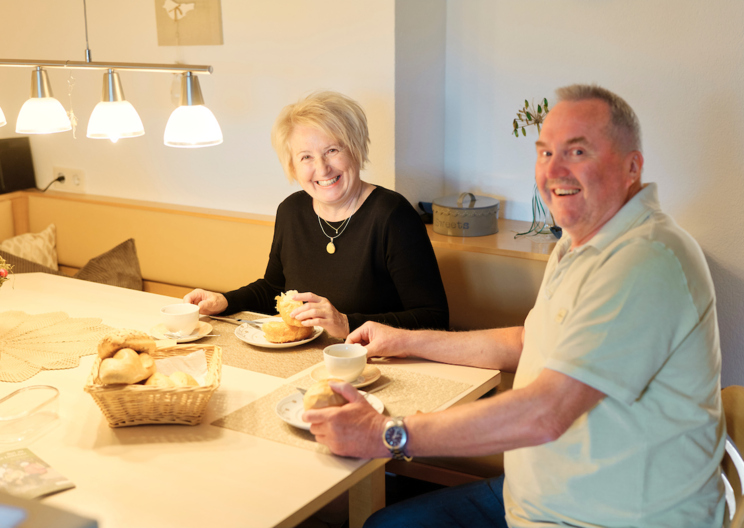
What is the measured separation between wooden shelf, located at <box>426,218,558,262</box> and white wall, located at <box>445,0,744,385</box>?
29cm

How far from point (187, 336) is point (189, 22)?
160 cm

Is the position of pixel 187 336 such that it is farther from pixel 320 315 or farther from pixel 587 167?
pixel 587 167

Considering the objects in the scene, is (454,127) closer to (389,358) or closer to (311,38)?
(311,38)

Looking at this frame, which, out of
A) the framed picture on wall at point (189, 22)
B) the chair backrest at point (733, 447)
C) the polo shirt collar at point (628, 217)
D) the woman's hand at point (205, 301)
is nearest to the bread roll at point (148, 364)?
the woman's hand at point (205, 301)

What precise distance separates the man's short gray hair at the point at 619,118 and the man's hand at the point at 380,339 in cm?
62

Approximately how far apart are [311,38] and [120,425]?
66.1 inches

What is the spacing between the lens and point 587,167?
3.89 feet

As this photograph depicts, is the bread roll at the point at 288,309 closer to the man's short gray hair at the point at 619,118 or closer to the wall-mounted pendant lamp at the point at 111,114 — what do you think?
the wall-mounted pendant lamp at the point at 111,114

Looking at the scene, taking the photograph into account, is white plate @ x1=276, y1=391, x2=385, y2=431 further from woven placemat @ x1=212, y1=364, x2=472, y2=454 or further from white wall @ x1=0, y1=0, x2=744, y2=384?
white wall @ x1=0, y1=0, x2=744, y2=384

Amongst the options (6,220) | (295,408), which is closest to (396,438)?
(295,408)

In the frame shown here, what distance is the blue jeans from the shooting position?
57.3 inches

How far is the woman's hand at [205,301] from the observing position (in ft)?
6.11

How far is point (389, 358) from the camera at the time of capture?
1.59 metres

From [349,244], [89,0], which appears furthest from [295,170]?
[89,0]
